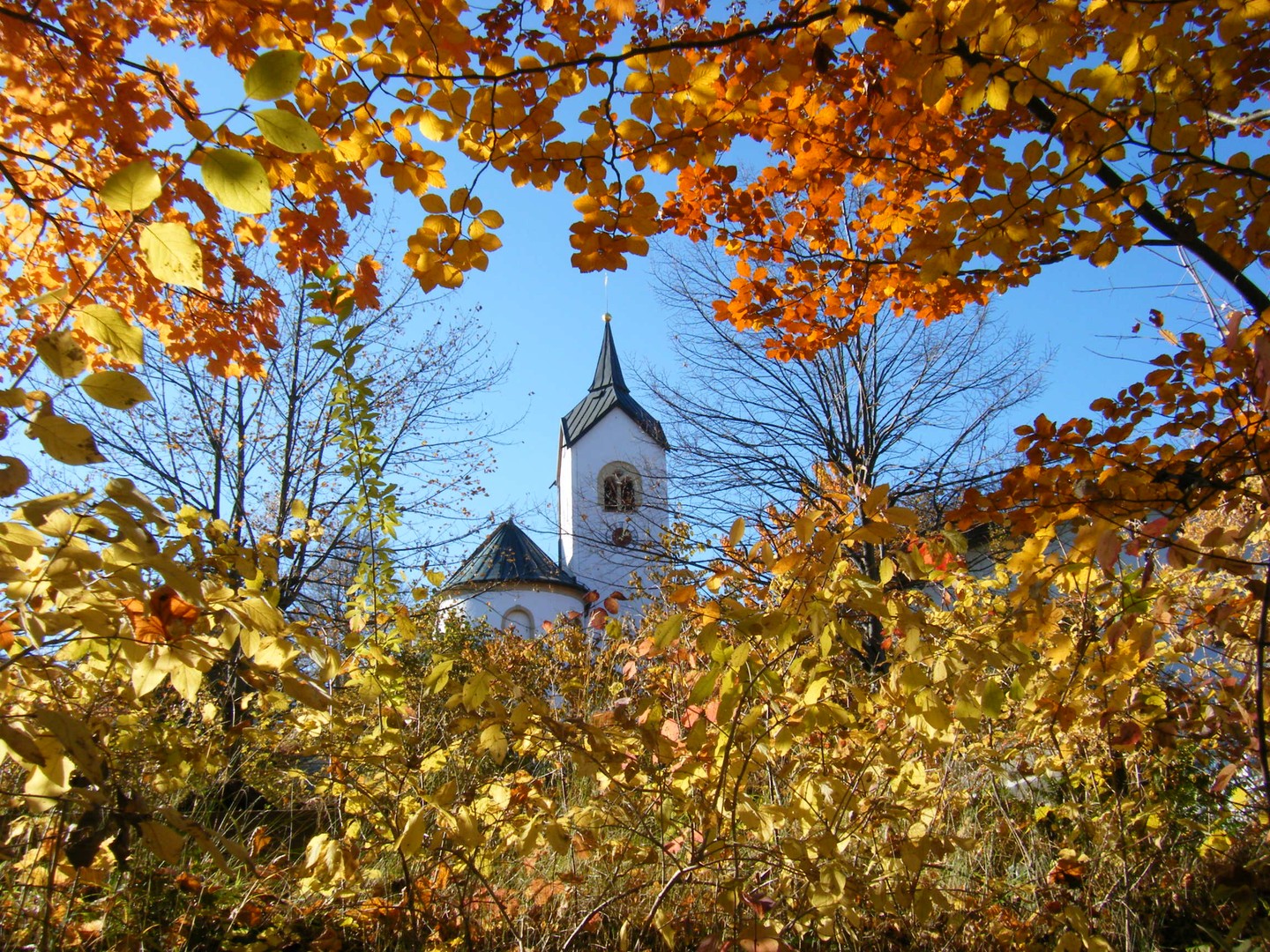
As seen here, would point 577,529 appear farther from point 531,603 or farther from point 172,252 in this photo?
point 172,252

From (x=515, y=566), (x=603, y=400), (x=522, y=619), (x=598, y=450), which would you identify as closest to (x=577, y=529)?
(x=515, y=566)

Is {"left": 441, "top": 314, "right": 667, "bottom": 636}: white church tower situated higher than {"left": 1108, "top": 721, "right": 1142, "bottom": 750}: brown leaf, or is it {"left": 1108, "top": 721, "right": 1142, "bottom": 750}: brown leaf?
{"left": 441, "top": 314, "right": 667, "bottom": 636}: white church tower

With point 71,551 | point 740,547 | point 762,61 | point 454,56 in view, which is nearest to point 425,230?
point 454,56

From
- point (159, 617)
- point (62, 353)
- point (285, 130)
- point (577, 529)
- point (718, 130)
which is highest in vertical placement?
point (577, 529)

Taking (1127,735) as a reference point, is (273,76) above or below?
above

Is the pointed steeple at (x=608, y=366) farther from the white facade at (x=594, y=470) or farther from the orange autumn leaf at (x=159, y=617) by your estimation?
the orange autumn leaf at (x=159, y=617)

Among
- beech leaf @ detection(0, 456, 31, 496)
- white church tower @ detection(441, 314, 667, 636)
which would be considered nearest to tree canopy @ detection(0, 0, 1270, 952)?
beech leaf @ detection(0, 456, 31, 496)

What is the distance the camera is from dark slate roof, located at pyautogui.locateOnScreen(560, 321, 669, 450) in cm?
2292

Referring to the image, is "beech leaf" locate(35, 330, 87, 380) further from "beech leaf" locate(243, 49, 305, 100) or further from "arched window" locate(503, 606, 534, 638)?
"arched window" locate(503, 606, 534, 638)

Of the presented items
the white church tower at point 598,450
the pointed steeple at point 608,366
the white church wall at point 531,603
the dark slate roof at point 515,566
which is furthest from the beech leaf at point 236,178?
the pointed steeple at point 608,366

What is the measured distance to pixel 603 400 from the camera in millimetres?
23609

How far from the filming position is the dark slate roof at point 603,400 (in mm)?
22922

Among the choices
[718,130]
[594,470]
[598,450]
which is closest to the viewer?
[718,130]

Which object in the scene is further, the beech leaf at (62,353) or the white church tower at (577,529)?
the white church tower at (577,529)
